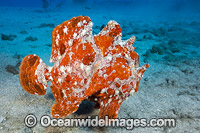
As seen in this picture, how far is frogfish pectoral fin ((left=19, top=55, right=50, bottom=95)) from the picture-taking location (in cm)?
202

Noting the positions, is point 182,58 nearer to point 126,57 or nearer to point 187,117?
point 187,117

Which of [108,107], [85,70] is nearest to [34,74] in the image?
[85,70]

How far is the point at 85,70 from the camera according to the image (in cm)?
178

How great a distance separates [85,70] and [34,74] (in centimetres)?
81

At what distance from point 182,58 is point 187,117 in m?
3.65

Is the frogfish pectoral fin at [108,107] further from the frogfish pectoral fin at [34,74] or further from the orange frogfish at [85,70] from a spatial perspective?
the frogfish pectoral fin at [34,74]

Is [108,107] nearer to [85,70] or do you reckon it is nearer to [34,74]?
[85,70]

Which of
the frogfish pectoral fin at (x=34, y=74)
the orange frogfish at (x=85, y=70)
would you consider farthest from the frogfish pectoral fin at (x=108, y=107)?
the frogfish pectoral fin at (x=34, y=74)

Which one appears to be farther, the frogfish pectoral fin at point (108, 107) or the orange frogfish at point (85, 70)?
the frogfish pectoral fin at point (108, 107)

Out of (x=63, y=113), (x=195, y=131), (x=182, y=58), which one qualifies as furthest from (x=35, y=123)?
(x=182, y=58)

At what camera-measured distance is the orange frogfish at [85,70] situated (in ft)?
5.83

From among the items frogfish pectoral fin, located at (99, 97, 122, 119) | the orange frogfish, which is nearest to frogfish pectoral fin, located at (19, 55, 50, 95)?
the orange frogfish

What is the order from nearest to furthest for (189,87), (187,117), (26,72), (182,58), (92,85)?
(92,85)
(26,72)
(187,117)
(189,87)
(182,58)

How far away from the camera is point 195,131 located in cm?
218
